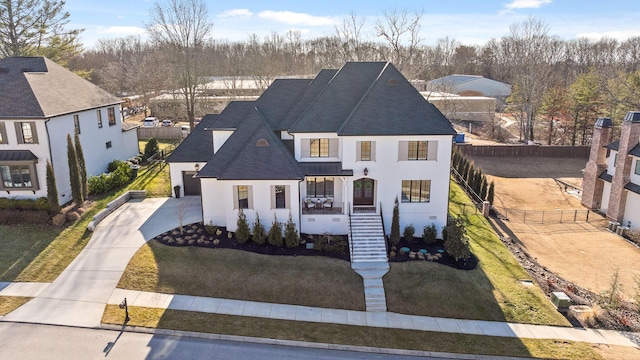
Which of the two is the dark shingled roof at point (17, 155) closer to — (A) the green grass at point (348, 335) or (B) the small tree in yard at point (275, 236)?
(A) the green grass at point (348, 335)

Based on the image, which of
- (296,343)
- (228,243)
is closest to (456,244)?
(296,343)

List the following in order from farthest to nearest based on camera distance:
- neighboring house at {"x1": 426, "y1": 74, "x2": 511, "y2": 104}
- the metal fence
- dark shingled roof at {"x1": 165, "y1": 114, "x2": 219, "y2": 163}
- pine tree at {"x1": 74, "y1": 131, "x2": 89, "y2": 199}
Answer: neighboring house at {"x1": 426, "y1": 74, "x2": 511, "y2": 104} → the metal fence → dark shingled roof at {"x1": 165, "y1": 114, "x2": 219, "y2": 163} → pine tree at {"x1": 74, "y1": 131, "x2": 89, "y2": 199}

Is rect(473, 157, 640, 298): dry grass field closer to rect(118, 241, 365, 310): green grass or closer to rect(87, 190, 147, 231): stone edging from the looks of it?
rect(118, 241, 365, 310): green grass

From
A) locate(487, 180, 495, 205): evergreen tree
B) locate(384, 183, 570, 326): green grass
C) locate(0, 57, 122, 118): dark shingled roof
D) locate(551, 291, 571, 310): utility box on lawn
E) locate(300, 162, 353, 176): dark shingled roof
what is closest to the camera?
locate(384, 183, 570, 326): green grass

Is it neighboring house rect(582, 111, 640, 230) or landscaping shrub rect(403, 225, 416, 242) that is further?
neighboring house rect(582, 111, 640, 230)

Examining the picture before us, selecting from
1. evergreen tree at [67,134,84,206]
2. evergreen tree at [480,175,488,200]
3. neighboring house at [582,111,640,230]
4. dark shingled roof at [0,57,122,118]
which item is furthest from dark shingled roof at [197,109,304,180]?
neighboring house at [582,111,640,230]

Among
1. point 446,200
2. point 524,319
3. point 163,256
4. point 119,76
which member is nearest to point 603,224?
point 446,200

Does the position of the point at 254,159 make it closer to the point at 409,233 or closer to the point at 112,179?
the point at 409,233
